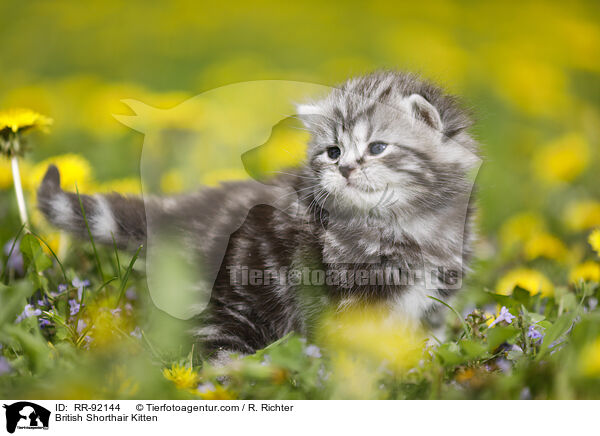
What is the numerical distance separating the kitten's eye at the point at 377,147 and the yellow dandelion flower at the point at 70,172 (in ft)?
2.73

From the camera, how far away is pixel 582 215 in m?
2.11

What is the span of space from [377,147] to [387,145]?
0.07 feet

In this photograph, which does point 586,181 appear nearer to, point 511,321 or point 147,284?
point 511,321

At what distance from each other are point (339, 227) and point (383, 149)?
0.21 metres

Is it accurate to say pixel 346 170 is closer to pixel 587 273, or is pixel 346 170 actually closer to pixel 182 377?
pixel 182 377

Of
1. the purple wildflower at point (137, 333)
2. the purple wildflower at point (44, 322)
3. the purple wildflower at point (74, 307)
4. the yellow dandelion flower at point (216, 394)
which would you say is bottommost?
the yellow dandelion flower at point (216, 394)

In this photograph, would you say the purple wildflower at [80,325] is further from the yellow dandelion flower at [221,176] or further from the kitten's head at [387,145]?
the kitten's head at [387,145]

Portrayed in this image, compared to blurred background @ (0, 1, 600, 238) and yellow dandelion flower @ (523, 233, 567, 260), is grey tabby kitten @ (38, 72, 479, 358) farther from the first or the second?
yellow dandelion flower @ (523, 233, 567, 260)

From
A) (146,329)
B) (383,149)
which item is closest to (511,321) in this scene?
(383,149)

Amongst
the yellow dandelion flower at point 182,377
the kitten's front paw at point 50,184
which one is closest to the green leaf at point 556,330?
the yellow dandelion flower at point 182,377

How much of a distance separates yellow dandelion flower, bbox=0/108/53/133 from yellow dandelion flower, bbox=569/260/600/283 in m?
1.50

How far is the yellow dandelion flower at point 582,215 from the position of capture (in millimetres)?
2047
